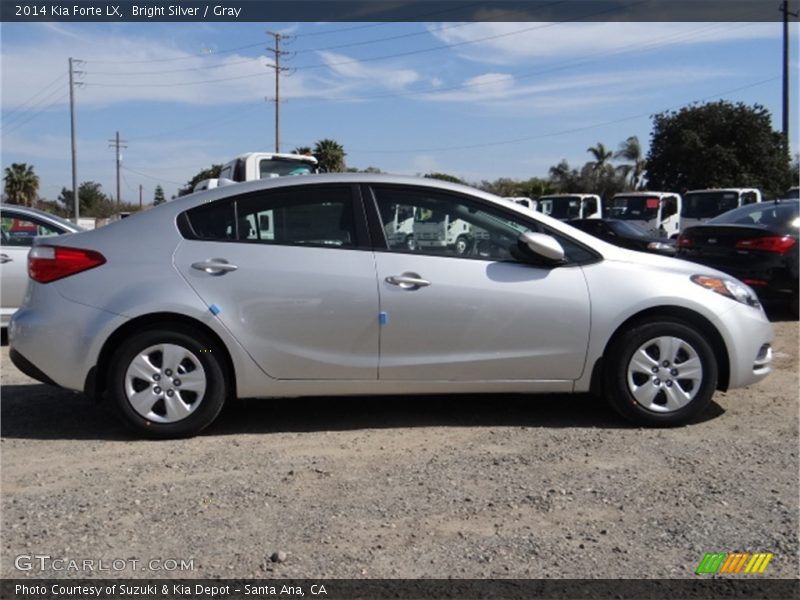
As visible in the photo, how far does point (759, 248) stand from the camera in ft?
29.3

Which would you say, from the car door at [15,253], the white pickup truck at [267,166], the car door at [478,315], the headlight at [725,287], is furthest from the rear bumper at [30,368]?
the white pickup truck at [267,166]

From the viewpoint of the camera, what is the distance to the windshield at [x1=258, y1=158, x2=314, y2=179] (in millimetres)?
14617

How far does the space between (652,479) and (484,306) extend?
137 centimetres

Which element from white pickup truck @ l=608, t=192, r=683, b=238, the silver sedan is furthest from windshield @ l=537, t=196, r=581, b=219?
the silver sedan

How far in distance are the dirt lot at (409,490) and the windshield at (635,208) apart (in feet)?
60.6

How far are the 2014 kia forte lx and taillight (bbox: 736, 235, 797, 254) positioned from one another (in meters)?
4.57

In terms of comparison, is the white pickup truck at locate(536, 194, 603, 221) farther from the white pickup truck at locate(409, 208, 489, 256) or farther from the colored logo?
the colored logo

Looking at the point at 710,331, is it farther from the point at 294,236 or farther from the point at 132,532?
the point at 132,532

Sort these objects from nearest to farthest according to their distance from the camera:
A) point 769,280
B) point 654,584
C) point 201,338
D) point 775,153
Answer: point 654,584 < point 201,338 < point 769,280 < point 775,153

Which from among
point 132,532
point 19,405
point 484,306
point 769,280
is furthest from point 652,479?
point 769,280

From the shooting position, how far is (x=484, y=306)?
4.60 meters

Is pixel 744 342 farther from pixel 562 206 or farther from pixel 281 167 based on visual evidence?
pixel 562 206

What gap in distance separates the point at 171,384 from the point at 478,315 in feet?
6.12

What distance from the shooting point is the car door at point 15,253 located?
8.01m
